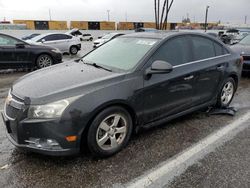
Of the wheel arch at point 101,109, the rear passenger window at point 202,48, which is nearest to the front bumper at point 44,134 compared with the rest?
the wheel arch at point 101,109

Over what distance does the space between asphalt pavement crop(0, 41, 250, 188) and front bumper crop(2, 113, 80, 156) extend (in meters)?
0.26

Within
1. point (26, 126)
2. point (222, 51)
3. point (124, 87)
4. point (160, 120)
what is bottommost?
point (160, 120)

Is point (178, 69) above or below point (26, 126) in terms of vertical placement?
above

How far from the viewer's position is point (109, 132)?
3.27 meters

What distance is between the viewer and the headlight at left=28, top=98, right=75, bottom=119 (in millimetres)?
2826

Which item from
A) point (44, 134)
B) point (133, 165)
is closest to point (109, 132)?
point (133, 165)

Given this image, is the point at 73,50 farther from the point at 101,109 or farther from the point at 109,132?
the point at 101,109

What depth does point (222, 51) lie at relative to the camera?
A: 488 centimetres

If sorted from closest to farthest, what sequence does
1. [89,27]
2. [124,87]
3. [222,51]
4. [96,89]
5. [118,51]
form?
1. [96,89]
2. [124,87]
3. [118,51]
4. [222,51]
5. [89,27]

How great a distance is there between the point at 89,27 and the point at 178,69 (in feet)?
156

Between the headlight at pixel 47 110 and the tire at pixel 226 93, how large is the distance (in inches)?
128

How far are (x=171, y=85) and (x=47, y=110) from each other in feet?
6.01

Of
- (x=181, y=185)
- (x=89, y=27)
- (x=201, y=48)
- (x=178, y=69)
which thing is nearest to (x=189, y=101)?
(x=178, y=69)

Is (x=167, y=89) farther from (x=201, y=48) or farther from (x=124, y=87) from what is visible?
(x=201, y=48)
